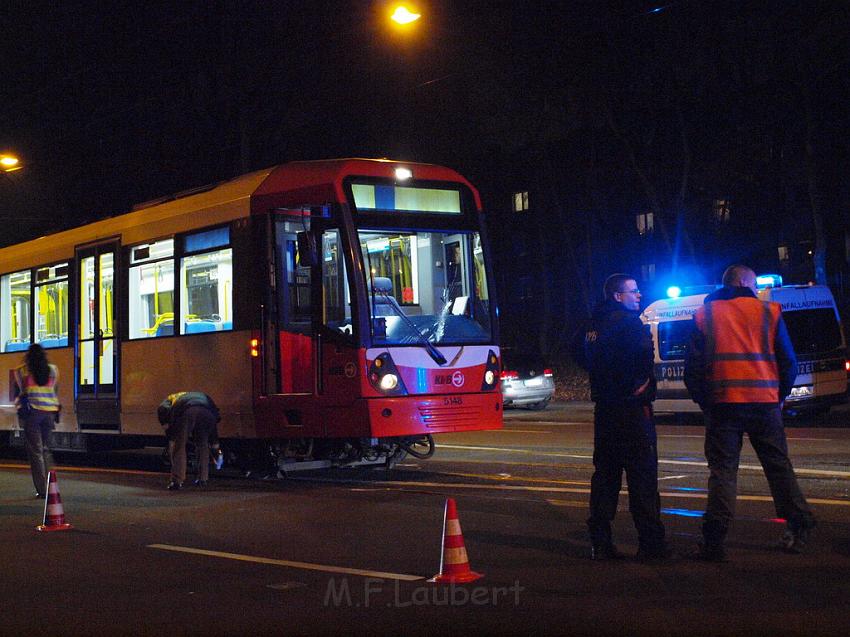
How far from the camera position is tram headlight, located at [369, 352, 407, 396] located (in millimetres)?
12336

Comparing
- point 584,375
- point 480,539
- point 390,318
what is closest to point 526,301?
point 584,375

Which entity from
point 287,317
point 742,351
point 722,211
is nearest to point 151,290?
point 287,317

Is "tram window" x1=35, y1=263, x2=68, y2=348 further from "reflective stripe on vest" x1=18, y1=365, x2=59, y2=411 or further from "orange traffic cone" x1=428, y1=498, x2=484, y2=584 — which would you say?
"orange traffic cone" x1=428, y1=498, x2=484, y2=584

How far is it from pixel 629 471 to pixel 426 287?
5.87m

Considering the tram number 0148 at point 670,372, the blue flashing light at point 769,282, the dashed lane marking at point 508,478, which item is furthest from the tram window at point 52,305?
the blue flashing light at point 769,282

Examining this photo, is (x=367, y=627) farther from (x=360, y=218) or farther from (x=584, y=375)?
(x=584, y=375)

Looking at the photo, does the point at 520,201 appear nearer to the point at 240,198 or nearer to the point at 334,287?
the point at 240,198

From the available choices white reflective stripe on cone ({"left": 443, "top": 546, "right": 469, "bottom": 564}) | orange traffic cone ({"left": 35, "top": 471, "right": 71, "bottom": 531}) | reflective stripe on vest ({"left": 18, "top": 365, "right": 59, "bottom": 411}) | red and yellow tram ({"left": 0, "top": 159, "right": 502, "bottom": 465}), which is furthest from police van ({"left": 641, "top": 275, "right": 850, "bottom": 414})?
white reflective stripe on cone ({"left": 443, "top": 546, "right": 469, "bottom": 564})

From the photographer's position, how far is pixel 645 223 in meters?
51.7

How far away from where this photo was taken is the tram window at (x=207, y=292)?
45.9ft

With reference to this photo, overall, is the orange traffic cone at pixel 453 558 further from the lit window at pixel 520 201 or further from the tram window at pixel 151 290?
the lit window at pixel 520 201

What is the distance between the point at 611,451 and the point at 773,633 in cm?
212

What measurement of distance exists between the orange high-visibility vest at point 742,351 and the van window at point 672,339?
15637 millimetres

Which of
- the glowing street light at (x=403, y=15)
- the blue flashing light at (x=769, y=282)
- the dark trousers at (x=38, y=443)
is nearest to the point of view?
the dark trousers at (x=38, y=443)
